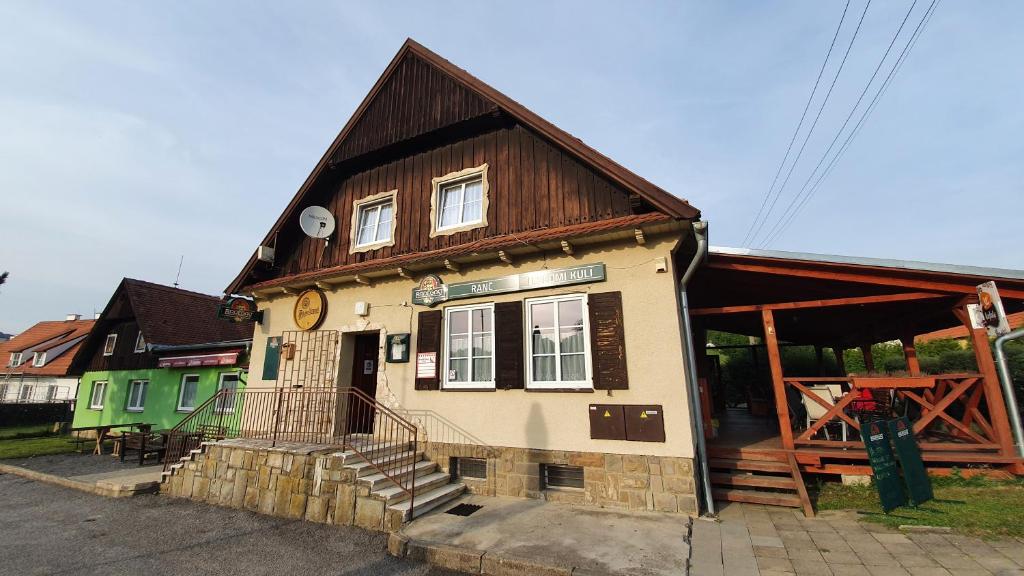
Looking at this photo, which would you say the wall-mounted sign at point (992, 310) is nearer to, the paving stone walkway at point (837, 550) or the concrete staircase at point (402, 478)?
the paving stone walkway at point (837, 550)

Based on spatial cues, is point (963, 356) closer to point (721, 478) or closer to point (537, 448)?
point (721, 478)

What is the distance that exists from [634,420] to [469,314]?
3462 millimetres

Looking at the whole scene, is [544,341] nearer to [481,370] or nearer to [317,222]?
[481,370]

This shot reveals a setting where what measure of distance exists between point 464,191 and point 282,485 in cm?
633

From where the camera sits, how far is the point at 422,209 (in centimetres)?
888

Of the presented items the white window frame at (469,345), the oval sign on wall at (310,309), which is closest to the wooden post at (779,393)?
the white window frame at (469,345)

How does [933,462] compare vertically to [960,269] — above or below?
below

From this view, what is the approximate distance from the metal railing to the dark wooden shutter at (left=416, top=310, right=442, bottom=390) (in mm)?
792

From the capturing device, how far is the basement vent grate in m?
5.90

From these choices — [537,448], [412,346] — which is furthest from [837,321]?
[412,346]

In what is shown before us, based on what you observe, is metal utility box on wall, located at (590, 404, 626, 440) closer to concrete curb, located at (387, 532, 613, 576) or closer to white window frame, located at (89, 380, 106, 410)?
concrete curb, located at (387, 532, 613, 576)

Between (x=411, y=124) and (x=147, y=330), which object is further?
(x=147, y=330)

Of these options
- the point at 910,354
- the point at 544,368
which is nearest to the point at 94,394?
the point at 544,368

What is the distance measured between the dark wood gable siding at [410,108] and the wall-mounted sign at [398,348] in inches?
178
